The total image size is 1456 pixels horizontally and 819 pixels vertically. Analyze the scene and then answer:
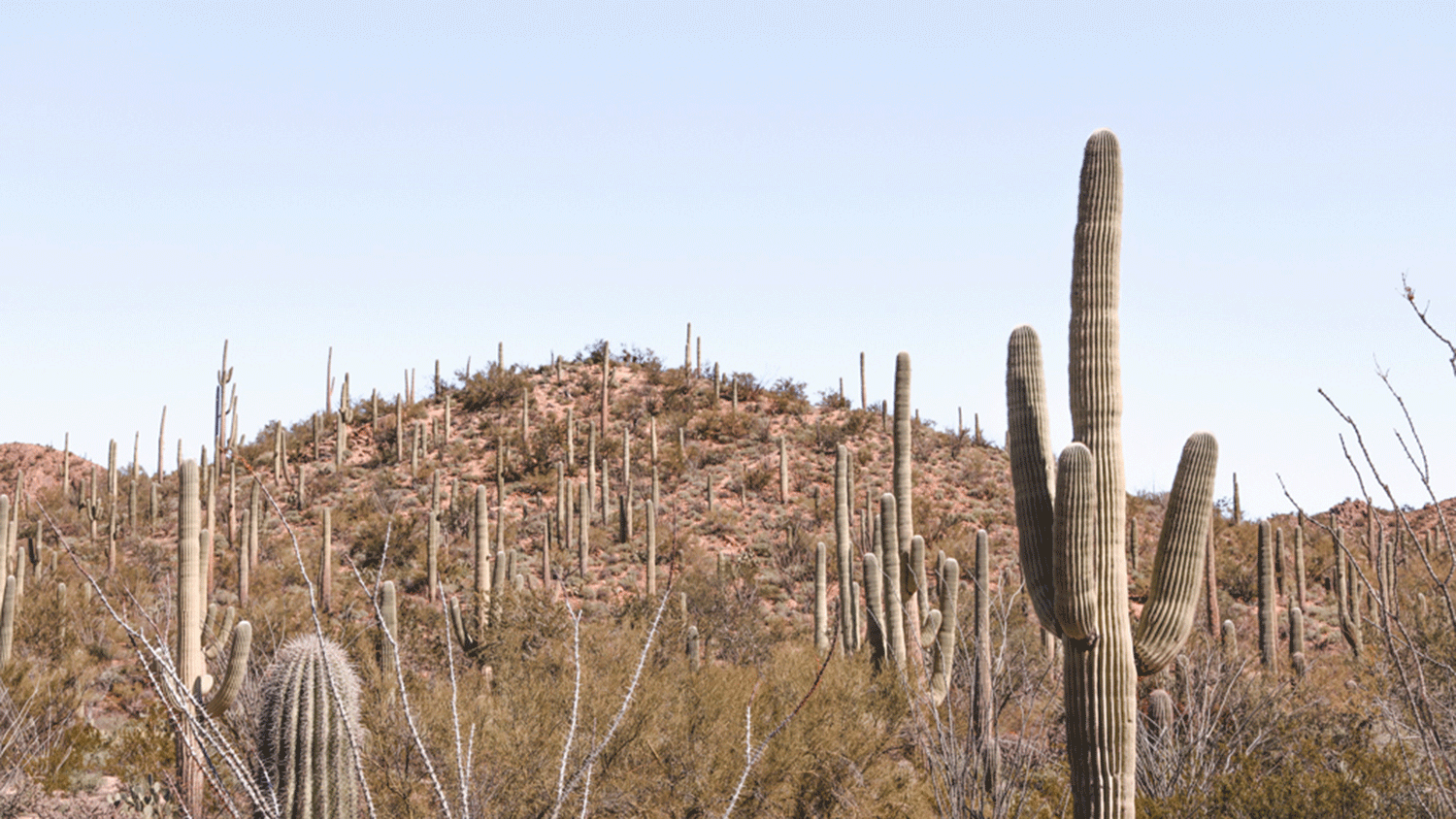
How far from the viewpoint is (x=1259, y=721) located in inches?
493

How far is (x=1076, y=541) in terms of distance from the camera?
6.13 meters

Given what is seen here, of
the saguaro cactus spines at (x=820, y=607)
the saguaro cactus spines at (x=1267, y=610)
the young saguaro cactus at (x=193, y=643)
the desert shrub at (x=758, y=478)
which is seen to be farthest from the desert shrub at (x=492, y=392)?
the young saguaro cactus at (x=193, y=643)

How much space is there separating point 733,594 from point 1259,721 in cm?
1199

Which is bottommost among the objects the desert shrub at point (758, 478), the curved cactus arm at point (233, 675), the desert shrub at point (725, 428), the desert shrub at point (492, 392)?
A: the curved cactus arm at point (233, 675)

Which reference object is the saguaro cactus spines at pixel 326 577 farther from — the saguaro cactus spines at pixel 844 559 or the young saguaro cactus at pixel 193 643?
the saguaro cactus spines at pixel 844 559

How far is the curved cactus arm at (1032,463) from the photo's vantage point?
6.47 meters

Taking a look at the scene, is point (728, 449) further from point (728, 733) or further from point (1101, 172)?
point (1101, 172)

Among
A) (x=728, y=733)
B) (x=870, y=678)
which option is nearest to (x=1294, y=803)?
(x=728, y=733)

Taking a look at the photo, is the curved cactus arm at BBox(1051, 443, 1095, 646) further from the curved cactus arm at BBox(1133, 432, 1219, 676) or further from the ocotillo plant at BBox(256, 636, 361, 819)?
the ocotillo plant at BBox(256, 636, 361, 819)

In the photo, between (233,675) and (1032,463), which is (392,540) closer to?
(233,675)

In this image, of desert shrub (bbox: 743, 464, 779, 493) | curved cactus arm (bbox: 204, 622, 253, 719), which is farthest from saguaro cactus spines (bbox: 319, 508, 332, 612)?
desert shrub (bbox: 743, 464, 779, 493)

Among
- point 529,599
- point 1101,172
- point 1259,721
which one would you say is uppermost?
point 1101,172

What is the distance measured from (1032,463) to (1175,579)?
1.01 metres

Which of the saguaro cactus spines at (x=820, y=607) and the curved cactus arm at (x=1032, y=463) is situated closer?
the curved cactus arm at (x=1032, y=463)
